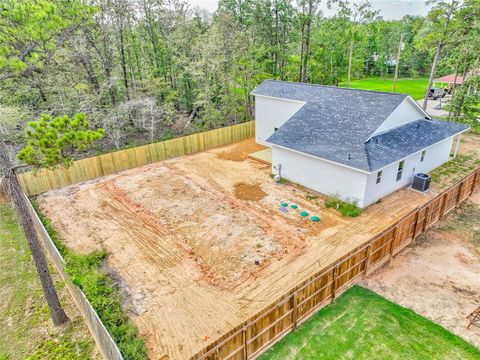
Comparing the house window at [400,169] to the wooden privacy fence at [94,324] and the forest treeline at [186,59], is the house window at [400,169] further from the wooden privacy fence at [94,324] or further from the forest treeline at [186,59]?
the wooden privacy fence at [94,324]

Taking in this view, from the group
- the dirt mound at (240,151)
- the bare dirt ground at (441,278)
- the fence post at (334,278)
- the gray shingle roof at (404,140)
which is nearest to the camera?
the fence post at (334,278)

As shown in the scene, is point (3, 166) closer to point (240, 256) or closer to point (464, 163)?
point (240, 256)

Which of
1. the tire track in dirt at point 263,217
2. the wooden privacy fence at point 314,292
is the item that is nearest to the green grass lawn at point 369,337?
the wooden privacy fence at point 314,292

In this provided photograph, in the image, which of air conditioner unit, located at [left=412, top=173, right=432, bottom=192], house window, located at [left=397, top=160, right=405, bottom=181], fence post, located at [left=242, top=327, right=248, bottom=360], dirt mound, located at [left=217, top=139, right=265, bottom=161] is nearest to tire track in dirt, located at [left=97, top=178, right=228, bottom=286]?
fence post, located at [left=242, top=327, right=248, bottom=360]

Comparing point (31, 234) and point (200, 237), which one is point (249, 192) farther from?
point (31, 234)

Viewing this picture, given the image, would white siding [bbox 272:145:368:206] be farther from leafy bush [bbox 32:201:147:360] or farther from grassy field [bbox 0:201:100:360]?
grassy field [bbox 0:201:100:360]

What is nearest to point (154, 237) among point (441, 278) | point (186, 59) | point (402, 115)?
point (441, 278)

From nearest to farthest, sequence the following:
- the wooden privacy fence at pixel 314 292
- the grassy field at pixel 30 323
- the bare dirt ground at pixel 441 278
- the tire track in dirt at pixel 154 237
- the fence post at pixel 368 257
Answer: the wooden privacy fence at pixel 314 292, the grassy field at pixel 30 323, the bare dirt ground at pixel 441 278, the fence post at pixel 368 257, the tire track in dirt at pixel 154 237
